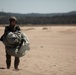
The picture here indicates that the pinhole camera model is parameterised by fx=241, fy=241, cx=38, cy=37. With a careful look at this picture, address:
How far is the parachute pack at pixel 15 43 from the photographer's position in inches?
269

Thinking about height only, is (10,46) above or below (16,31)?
below

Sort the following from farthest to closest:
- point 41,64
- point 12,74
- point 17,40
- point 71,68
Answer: point 41,64 → point 71,68 → point 17,40 → point 12,74

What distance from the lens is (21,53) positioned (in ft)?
22.9

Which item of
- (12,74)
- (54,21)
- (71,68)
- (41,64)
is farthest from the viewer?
(54,21)

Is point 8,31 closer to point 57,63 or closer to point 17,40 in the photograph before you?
point 17,40

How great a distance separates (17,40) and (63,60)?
14.2 ft

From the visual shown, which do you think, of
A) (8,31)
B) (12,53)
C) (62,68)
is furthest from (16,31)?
(62,68)

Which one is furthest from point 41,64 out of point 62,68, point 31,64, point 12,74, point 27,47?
point 12,74

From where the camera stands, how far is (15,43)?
272 inches

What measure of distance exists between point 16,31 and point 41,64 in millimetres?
3145

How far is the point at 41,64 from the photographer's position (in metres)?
9.80

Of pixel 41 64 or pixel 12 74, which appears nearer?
pixel 12 74

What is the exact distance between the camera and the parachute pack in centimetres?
684

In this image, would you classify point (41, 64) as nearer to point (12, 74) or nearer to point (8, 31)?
point (8, 31)
